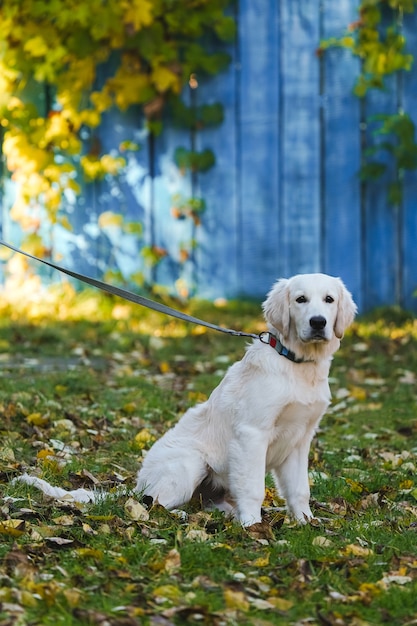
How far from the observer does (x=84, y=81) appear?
9.65 m

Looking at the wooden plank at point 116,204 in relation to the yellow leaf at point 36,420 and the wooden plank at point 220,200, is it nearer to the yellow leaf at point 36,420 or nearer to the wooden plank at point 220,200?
the wooden plank at point 220,200

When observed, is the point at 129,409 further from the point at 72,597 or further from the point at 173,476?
the point at 72,597

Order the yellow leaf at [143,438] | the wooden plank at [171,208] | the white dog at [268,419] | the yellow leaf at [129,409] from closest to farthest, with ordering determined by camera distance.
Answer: the white dog at [268,419] < the yellow leaf at [143,438] < the yellow leaf at [129,409] < the wooden plank at [171,208]

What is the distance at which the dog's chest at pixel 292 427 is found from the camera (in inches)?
160

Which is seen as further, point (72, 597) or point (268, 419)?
point (268, 419)

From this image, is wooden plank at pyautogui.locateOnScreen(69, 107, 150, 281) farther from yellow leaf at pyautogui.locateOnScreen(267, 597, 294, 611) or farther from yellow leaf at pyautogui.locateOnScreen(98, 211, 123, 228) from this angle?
yellow leaf at pyautogui.locateOnScreen(267, 597, 294, 611)

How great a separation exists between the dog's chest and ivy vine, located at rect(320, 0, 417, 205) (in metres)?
5.28

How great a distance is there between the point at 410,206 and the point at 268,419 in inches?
220

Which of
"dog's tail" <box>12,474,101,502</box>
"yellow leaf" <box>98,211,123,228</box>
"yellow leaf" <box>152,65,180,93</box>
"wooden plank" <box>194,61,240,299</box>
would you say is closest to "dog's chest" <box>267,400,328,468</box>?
"dog's tail" <box>12,474,101,502</box>

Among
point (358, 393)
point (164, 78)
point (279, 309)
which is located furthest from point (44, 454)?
point (164, 78)

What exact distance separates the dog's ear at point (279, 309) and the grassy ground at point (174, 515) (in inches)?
32.1

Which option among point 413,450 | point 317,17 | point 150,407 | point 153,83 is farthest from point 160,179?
point 413,450

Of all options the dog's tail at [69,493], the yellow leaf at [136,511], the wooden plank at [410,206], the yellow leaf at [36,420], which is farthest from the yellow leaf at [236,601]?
the wooden plank at [410,206]

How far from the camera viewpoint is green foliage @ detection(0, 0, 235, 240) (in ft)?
30.9
